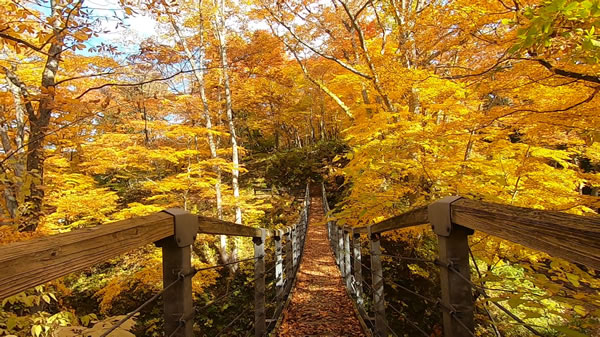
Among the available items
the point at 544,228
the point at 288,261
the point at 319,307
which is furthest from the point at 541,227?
the point at 288,261

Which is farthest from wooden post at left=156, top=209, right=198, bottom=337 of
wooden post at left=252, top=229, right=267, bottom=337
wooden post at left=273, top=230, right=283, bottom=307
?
wooden post at left=273, top=230, right=283, bottom=307

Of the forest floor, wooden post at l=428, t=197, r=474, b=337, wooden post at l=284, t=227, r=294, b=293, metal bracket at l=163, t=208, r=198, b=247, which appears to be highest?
metal bracket at l=163, t=208, r=198, b=247

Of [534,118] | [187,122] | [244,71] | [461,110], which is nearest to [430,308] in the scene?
[461,110]

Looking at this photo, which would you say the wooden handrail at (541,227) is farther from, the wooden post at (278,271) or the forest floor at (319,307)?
the wooden post at (278,271)

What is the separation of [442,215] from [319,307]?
10.8 ft

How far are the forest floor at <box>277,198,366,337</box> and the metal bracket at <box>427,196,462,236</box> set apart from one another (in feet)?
7.85

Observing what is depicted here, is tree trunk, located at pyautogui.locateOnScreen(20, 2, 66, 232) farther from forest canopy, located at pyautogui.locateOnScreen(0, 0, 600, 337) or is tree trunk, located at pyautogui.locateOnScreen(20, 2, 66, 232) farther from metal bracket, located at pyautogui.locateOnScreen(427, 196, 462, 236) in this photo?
metal bracket, located at pyautogui.locateOnScreen(427, 196, 462, 236)

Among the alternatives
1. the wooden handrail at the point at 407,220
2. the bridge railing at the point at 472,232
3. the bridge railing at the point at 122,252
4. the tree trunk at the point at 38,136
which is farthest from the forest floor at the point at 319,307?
the tree trunk at the point at 38,136

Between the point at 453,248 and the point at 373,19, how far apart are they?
11456mm

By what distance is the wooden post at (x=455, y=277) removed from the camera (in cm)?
124

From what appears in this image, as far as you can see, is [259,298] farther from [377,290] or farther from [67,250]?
[67,250]

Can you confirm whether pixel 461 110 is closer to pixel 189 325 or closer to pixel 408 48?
pixel 408 48

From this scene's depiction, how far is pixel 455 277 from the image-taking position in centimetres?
126

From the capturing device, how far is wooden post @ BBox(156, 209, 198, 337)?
129 centimetres
